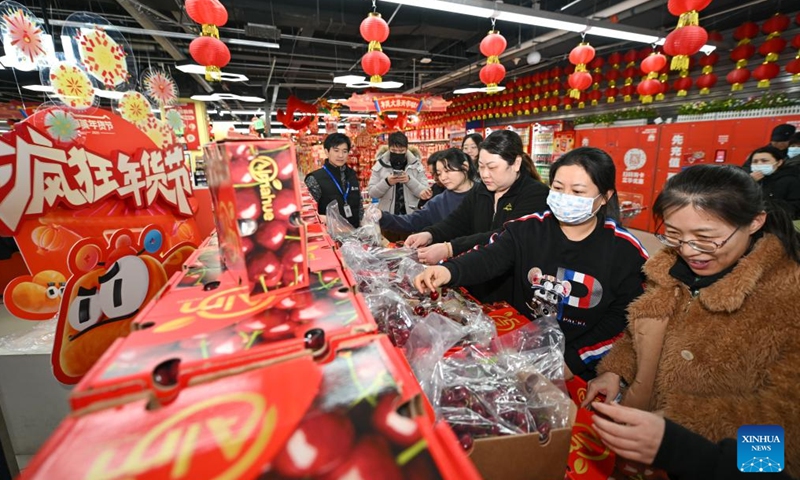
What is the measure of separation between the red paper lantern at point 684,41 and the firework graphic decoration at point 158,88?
18.1ft

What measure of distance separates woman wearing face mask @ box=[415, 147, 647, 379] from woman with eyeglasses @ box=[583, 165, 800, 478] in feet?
0.88

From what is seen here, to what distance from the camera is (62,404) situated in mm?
1775

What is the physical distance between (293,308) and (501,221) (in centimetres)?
183

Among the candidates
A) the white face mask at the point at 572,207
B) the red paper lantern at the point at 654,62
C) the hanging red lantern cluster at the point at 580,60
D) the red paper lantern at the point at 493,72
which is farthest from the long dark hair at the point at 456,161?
the red paper lantern at the point at 654,62

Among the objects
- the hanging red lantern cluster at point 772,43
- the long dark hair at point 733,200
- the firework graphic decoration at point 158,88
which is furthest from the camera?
the hanging red lantern cluster at point 772,43

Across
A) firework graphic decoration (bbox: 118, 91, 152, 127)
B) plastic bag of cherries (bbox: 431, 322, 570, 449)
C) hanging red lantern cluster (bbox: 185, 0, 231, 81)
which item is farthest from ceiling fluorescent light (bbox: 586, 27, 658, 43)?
plastic bag of cherries (bbox: 431, 322, 570, 449)

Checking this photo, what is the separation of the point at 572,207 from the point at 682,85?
29.9 ft

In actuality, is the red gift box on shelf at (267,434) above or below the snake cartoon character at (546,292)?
above

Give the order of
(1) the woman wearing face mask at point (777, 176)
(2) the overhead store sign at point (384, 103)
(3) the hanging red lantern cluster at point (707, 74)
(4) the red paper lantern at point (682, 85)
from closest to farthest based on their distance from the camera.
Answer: (1) the woman wearing face mask at point (777, 176) < (3) the hanging red lantern cluster at point (707, 74) < (4) the red paper lantern at point (682, 85) < (2) the overhead store sign at point (384, 103)

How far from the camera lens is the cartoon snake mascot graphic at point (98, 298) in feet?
4.14

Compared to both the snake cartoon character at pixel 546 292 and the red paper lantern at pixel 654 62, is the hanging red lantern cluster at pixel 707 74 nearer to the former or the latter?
the red paper lantern at pixel 654 62

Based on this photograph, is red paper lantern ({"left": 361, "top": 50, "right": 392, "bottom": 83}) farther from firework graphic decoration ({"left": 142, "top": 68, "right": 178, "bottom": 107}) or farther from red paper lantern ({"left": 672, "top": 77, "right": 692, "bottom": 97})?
red paper lantern ({"left": 672, "top": 77, "right": 692, "bottom": 97})

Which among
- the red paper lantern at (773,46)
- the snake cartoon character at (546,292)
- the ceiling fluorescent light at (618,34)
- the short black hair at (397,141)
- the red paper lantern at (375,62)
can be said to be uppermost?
the ceiling fluorescent light at (618,34)

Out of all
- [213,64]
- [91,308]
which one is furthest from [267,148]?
[213,64]
